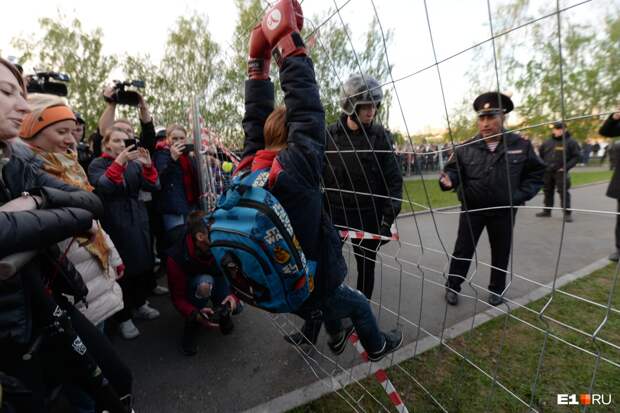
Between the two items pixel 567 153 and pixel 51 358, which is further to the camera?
pixel 51 358

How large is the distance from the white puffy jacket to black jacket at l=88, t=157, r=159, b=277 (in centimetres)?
72

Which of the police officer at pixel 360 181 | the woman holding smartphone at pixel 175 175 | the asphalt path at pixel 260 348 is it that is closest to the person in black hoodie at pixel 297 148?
the asphalt path at pixel 260 348

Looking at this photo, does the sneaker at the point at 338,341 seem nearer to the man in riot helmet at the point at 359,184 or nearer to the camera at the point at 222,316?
the man in riot helmet at the point at 359,184

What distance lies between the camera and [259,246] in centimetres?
119

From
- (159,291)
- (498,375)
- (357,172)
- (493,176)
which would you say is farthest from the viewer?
(159,291)

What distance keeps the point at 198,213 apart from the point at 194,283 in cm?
58

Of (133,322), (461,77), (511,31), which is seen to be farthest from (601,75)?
(133,322)

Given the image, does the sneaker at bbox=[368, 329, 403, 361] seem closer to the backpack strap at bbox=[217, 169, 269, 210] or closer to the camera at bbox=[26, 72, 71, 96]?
the backpack strap at bbox=[217, 169, 269, 210]

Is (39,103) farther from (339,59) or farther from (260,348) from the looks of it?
(260,348)

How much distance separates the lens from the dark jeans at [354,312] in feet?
5.14

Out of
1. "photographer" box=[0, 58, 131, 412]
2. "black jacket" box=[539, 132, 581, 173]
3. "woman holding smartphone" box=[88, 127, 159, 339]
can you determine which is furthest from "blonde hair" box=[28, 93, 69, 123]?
"black jacket" box=[539, 132, 581, 173]

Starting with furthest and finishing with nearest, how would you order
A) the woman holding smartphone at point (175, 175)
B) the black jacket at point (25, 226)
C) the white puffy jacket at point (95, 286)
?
the woman holding smartphone at point (175, 175)
the white puffy jacket at point (95, 286)
the black jacket at point (25, 226)

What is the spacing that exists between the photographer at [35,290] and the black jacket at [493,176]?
2.09m

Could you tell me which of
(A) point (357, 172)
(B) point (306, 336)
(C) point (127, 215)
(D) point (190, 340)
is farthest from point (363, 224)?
(C) point (127, 215)
